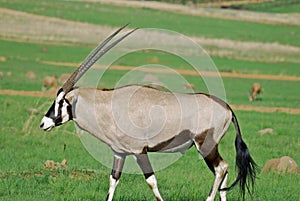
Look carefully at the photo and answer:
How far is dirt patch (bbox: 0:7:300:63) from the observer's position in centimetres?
5097

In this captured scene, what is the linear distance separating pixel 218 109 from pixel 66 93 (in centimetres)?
177

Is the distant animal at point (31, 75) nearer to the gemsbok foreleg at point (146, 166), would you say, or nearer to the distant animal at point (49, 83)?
the distant animal at point (49, 83)

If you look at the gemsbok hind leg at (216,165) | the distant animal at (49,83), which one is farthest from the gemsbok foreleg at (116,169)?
the distant animal at (49,83)

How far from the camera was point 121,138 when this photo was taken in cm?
846

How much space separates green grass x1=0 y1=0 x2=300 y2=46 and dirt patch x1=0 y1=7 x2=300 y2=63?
189 centimetres

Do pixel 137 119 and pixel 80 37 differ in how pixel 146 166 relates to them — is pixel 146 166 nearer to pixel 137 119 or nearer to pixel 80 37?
pixel 137 119

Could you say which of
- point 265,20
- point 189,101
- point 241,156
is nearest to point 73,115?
point 189,101

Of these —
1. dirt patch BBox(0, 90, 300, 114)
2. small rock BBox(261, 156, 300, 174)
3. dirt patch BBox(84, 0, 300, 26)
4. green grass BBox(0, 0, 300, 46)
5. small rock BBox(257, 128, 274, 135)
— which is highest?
small rock BBox(261, 156, 300, 174)

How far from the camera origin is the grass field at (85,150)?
33.9 feet

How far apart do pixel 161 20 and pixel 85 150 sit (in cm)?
5042

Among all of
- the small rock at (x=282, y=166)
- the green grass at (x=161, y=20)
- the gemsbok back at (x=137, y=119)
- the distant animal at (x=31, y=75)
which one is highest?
the gemsbok back at (x=137, y=119)

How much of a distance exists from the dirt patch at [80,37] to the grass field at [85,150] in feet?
3.43

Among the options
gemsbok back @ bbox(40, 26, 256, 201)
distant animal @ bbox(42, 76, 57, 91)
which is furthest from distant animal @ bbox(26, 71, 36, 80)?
gemsbok back @ bbox(40, 26, 256, 201)

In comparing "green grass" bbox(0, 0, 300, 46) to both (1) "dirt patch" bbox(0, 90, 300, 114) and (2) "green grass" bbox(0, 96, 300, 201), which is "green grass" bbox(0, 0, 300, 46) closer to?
(1) "dirt patch" bbox(0, 90, 300, 114)
